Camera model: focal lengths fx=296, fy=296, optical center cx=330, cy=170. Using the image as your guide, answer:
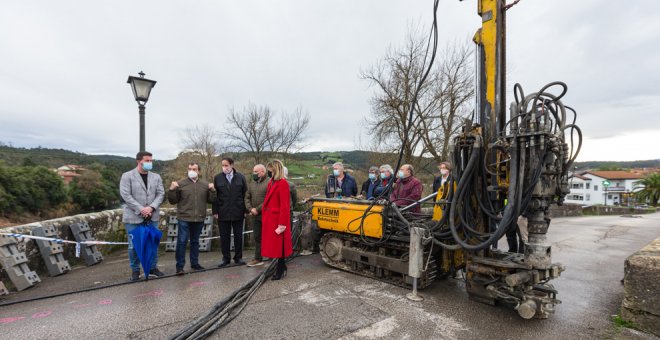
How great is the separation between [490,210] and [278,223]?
2902 millimetres

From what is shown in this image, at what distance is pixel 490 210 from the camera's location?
3.51m

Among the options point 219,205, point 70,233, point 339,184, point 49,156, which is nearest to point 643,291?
point 339,184

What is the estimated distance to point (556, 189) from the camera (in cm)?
314

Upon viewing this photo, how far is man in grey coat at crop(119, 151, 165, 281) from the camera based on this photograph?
4344 millimetres

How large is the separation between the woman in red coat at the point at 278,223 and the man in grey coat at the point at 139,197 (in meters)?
1.71

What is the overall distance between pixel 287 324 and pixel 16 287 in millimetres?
3972

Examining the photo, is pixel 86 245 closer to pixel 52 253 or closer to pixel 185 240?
pixel 52 253

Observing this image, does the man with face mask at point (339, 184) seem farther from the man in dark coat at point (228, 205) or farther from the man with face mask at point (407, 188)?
the man in dark coat at point (228, 205)

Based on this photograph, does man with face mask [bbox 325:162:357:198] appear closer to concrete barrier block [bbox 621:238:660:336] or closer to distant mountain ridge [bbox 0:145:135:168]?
concrete barrier block [bbox 621:238:660:336]

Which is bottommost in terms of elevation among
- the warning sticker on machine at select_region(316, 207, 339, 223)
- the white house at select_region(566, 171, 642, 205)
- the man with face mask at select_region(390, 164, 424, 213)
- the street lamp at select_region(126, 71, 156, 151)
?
the white house at select_region(566, 171, 642, 205)

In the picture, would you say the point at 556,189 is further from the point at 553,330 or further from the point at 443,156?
the point at 443,156

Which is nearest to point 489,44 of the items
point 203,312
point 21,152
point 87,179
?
point 203,312

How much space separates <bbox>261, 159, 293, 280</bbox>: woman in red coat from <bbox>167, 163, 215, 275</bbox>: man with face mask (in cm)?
119

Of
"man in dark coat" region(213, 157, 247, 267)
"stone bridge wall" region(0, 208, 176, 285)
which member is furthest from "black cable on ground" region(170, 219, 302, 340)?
"stone bridge wall" region(0, 208, 176, 285)
